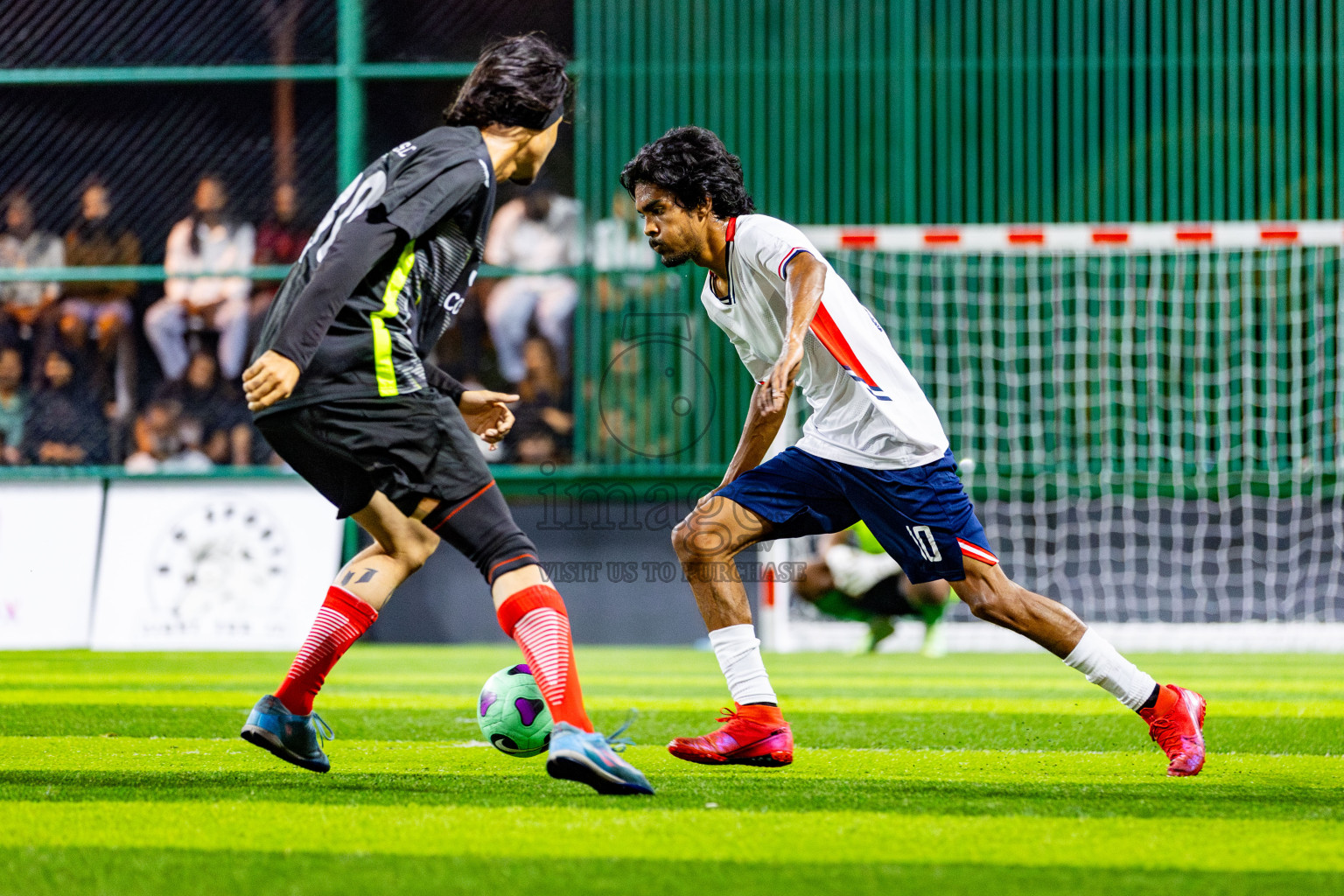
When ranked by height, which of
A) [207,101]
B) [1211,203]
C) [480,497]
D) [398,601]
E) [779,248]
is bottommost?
[398,601]

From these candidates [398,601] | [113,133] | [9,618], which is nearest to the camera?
[9,618]

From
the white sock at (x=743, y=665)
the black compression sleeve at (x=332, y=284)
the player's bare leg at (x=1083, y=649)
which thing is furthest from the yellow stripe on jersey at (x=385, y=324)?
the player's bare leg at (x=1083, y=649)

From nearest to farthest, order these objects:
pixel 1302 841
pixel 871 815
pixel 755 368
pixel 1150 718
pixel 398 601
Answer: pixel 1302 841, pixel 871 815, pixel 1150 718, pixel 755 368, pixel 398 601

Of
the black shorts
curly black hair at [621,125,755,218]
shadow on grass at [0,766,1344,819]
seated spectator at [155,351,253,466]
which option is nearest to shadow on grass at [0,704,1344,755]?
shadow on grass at [0,766,1344,819]

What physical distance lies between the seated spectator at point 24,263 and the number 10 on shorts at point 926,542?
1010 cm

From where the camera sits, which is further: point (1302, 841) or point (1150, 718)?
point (1150, 718)

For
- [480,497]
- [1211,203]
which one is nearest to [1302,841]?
[480,497]

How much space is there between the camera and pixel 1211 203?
12.2 meters

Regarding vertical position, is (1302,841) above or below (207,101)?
below

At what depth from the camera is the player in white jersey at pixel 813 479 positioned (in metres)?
4.08

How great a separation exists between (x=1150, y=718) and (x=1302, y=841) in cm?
121

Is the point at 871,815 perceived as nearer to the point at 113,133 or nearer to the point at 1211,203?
the point at 1211,203

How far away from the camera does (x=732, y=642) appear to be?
4328 millimetres

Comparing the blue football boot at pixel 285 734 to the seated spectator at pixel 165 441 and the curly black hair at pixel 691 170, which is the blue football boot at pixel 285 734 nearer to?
the curly black hair at pixel 691 170
